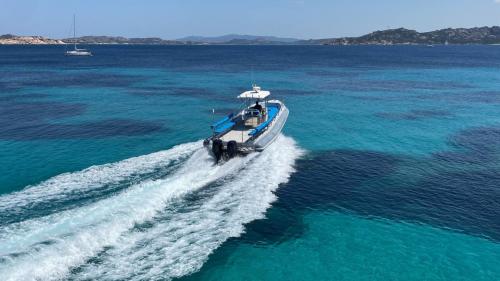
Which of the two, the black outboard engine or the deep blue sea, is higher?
the black outboard engine

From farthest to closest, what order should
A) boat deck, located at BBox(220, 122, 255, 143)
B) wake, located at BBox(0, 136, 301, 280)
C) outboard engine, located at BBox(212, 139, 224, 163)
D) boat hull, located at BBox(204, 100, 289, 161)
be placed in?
boat deck, located at BBox(220, 122, 255, 143)
boat hull, located at BBox(204, 100, 289, 161)
outboard engine, located at BBox(212, 139, 224, 163)
wake, located at BBox(0, 136, 301, 280)

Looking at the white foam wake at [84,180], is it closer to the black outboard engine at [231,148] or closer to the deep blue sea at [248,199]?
the deep blue sea at [248,199]

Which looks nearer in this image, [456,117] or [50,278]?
[50,278]

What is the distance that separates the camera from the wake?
18.5 meters

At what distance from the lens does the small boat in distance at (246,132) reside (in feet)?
103

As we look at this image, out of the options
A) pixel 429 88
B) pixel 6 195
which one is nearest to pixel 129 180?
pixel 6 195

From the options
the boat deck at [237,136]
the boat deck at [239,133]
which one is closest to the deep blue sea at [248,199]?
the boat deck at [237,136]

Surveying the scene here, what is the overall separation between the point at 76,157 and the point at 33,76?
72.9 m

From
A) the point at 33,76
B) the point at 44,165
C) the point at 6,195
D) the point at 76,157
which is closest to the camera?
the point at 6,195

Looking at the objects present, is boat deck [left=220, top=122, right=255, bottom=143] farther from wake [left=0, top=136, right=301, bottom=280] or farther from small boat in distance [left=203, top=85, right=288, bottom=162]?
wake [left=0, top=136, right=301, bottom=280]

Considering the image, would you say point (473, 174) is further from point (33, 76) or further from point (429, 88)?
point (33, 76)

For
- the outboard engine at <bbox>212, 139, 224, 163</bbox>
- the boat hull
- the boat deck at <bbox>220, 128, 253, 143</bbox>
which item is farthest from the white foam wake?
the outboard engine at <bbox>212, 139, 224, 163</bbox>

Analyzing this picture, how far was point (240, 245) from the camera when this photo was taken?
836 inches

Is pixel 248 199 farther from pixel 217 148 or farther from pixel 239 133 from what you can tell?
pixel 239 133
